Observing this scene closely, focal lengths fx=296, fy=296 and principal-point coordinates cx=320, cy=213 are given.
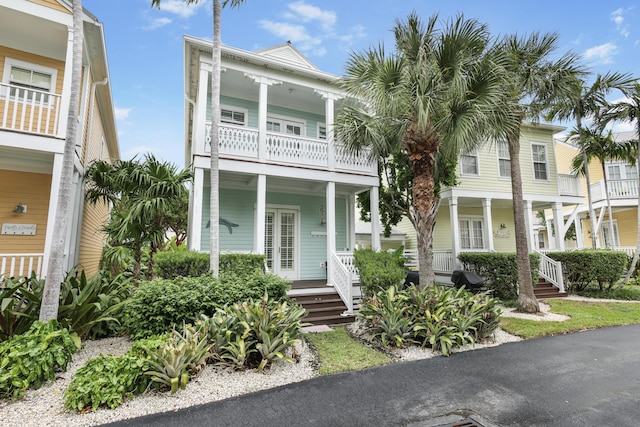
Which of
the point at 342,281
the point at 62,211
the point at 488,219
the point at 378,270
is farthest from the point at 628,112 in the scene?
the point at 62,211

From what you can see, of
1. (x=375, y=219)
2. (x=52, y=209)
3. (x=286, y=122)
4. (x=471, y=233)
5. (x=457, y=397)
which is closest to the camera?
(x=457, y=397)

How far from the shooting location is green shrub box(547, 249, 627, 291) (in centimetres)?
1109

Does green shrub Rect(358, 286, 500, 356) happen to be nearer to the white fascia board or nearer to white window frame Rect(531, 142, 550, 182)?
the white fascia board

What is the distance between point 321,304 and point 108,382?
196 inches

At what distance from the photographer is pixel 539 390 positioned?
3.75 metres

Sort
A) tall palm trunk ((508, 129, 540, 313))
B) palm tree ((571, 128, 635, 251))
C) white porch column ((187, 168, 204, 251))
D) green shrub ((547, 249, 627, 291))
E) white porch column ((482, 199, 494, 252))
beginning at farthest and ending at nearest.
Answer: white porch column ((482, 199, 494, 252)) → palm tree ((571, 128, 635, 251)) → green shrub ((547, 249, 627, 291)) → tall palm trunk ((508, 129, 540, 313)) → white porch column ((187, 168, 204, 251))

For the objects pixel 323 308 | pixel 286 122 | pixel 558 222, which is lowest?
pixel 323 308

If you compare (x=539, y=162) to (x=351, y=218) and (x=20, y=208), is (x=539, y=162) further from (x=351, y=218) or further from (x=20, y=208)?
(x=20, y=208)

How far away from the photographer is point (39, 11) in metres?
6.63

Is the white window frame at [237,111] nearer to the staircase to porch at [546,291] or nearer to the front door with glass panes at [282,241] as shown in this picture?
the front door with glass panes at [282,241]

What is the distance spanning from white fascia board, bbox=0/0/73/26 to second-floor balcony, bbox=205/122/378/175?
3.70m

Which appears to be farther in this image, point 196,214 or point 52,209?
point 196,214

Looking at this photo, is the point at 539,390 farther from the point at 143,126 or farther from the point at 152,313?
the point at 143,126

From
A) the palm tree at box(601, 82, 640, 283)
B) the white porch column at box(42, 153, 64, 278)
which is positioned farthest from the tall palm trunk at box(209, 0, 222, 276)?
the palm tree at box(601, 82, 640, 283)
